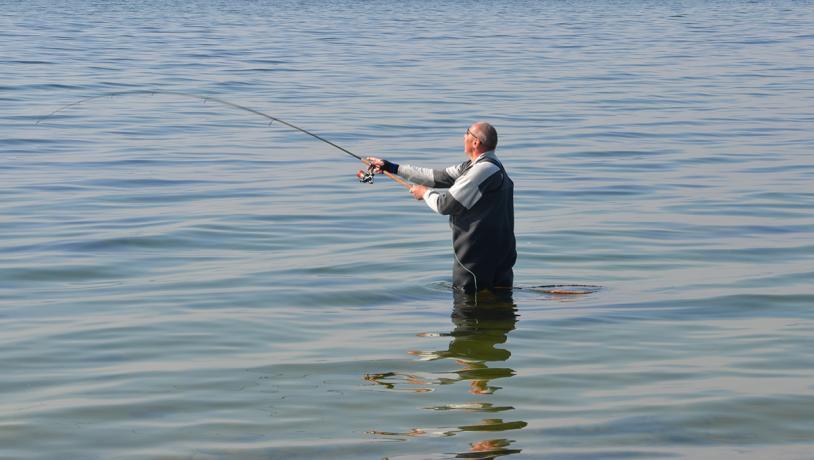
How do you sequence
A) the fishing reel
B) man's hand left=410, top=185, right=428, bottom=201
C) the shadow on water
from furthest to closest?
the fishing reel, man's hand left=410, top=185, right=428, bottom=201, the shadow on water

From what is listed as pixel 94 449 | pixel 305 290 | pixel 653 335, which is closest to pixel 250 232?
pixel 305 290

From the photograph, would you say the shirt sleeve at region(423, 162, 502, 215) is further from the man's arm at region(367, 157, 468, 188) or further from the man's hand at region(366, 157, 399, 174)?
the man's hand at region(366, 157, 399, 174)

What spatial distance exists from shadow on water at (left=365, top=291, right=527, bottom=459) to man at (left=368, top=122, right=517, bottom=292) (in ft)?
0.66

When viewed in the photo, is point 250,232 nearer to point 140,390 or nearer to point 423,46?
point 140,390

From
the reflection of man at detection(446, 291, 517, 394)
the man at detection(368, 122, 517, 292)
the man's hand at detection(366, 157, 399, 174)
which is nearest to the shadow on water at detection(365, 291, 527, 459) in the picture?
the reflection of man at detection(446, 291, 517, 394)

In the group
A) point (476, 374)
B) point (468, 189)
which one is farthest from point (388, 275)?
point (476, 374)

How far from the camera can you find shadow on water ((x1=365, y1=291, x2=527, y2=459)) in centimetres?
654

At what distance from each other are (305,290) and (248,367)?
2.21 meters

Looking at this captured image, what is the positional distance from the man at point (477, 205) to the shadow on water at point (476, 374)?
Result: 0.66 feet

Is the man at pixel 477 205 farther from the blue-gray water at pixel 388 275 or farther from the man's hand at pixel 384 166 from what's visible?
the blue-gray water at pixel 388 275

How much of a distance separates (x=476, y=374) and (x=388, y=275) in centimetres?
302

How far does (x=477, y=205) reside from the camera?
884cm

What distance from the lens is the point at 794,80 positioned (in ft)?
88.4

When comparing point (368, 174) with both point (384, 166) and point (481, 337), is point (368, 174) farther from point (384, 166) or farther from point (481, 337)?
point (481, 337)
